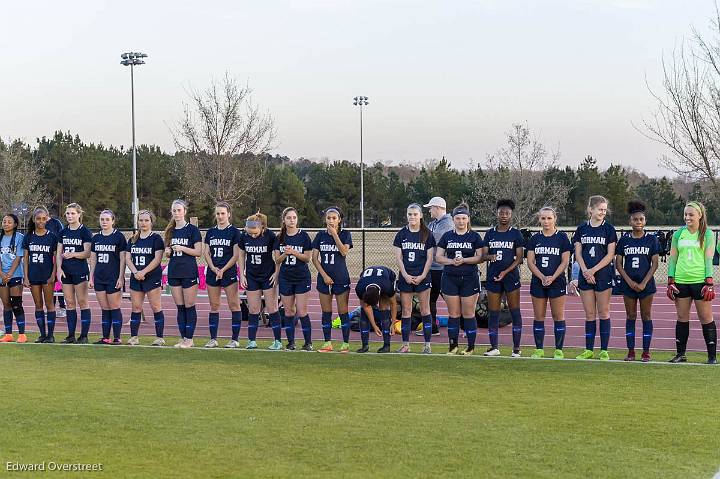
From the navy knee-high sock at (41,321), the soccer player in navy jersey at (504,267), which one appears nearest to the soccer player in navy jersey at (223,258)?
the navy knee-high sock at (41,321)

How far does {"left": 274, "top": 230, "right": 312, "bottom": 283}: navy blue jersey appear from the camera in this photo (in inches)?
432

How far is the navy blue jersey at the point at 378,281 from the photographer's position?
36.3 feet

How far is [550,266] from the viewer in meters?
10.2

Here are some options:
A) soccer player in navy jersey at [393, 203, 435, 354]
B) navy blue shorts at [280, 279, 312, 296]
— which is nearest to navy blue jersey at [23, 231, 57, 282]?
navy blue shorts at [280, 279, 312, 296]

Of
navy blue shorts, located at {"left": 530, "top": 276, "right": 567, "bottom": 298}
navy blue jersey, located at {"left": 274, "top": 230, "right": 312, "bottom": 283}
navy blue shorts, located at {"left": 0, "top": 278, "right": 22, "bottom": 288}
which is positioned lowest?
navy blue shorts, located at {"left": 530, "top": 276, "right": 567, "bottom": 298}

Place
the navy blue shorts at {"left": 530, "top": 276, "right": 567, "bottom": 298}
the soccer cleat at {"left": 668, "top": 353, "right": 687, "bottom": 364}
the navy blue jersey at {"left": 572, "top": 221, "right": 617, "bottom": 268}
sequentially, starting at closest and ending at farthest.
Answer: the soccer cleat at {"left": 668, "top": 353, "right": 687, "bottom": 364}
the navy blue jersey at {"left": 572, "top": 221, "right": 617, "bottom": 268}
the navy blue shorts at {"left": 530, "top": 276, "right": 567, "bottom": 298}

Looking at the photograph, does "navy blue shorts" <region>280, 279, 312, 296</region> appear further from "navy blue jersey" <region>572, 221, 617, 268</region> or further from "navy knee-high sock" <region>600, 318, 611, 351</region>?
"navy knee-high sock" <region>600, 318, 611, 351</region>

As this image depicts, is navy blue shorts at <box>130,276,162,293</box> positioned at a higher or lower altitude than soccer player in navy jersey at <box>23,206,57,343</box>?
lower

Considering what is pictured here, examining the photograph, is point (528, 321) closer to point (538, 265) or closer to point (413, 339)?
point (413, 339)

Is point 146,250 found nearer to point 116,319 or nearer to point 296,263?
Result: point 116,319

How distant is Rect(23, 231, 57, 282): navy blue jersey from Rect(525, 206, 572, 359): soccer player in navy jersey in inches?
268

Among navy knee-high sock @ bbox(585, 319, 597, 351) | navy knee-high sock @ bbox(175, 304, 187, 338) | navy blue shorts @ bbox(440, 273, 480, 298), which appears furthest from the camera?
navy knee-high sock @ bbox(175, 304, 187, 338)

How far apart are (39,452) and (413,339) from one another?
8.16 m

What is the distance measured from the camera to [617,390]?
8008mm
